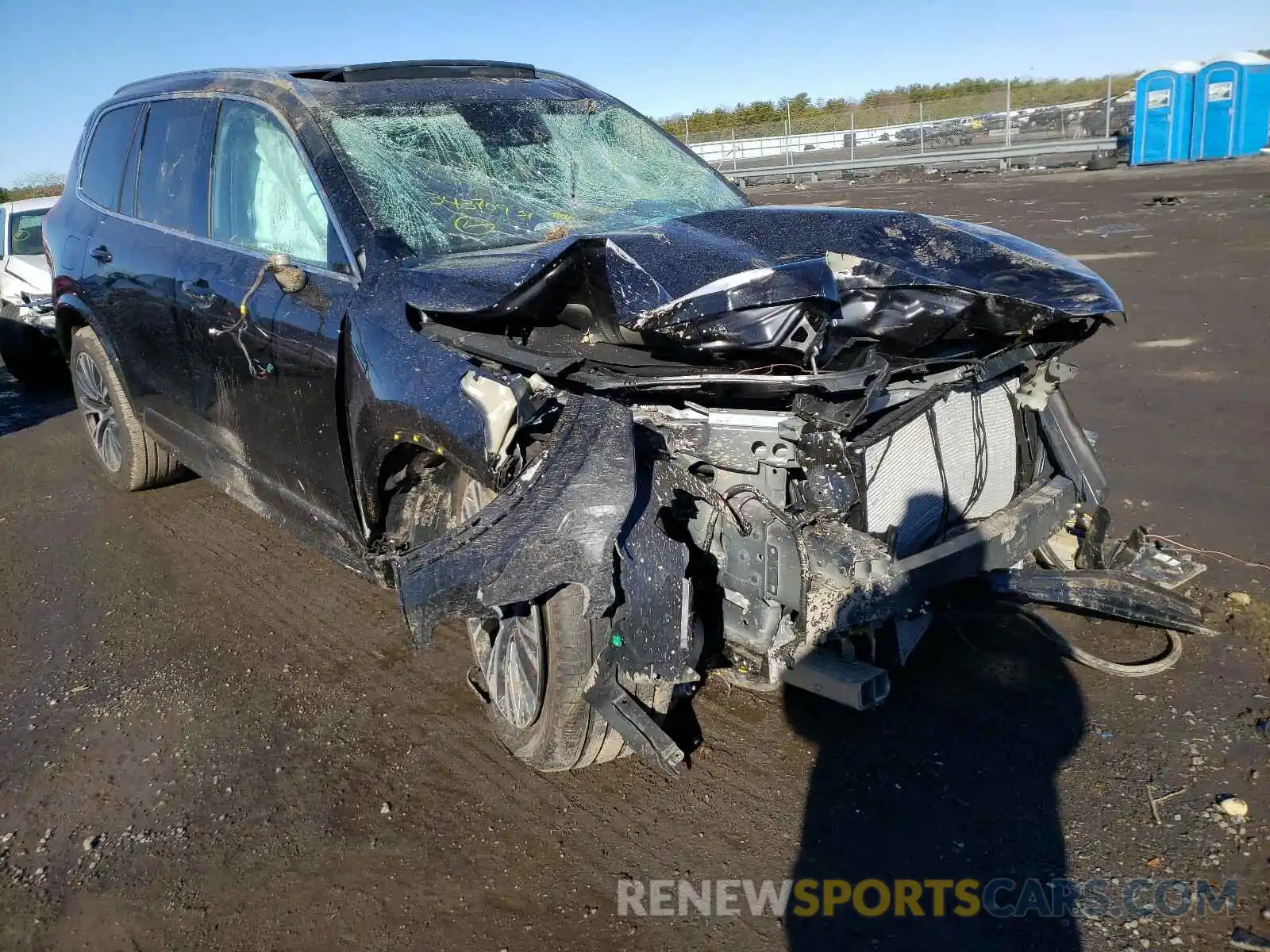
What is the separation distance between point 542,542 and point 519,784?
1.08 meters

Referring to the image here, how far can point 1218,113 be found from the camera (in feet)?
62.0

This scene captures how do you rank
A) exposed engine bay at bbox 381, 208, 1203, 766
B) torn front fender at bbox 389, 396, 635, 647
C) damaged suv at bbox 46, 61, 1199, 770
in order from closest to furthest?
torn front fender at bbox 389, 396, 635, 647 → exposed engine bay at bbox 381, 208, 1203, 766 → damaged suv at bbox 46, 61, 1199, 770

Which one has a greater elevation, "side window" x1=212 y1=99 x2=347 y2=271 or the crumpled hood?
"side window" x1=212 y1=99 x2=347 y2=271

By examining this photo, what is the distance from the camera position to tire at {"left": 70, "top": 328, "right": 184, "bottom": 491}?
16.7 feet

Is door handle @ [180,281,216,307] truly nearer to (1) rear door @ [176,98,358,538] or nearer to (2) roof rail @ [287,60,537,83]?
(1) rear door @ [176,98,358,538]

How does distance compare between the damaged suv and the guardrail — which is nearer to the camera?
the damaged suv

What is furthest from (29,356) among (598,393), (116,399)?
(598,393)

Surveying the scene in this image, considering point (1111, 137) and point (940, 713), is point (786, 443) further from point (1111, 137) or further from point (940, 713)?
point (1111, 137)

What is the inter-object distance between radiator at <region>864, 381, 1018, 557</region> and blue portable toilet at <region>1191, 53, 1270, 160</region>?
65.2ft

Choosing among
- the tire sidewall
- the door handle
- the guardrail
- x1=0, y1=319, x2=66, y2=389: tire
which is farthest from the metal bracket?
the guardrail

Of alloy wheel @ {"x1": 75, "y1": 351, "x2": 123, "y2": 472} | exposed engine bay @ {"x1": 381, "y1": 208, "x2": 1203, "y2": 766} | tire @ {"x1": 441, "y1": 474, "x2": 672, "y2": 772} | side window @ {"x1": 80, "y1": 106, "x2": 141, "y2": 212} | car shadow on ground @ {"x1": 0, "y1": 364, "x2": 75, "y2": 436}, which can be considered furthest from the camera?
car shadow on ground @ {"x1": 0, "y1": 364, "x2": 75, "y2": 436}

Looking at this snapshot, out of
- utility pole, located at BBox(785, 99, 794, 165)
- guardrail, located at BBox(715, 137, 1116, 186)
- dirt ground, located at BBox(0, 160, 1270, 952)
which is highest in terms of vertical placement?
utility pole, located at BBox(785, 99, 794, 165)

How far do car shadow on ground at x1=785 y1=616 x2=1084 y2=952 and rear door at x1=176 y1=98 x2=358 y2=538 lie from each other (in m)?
1.87

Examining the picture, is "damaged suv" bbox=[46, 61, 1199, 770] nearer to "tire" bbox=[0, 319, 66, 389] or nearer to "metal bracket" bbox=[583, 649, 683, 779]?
"metal bracket" bbox=[583, 649, 683, 779]
